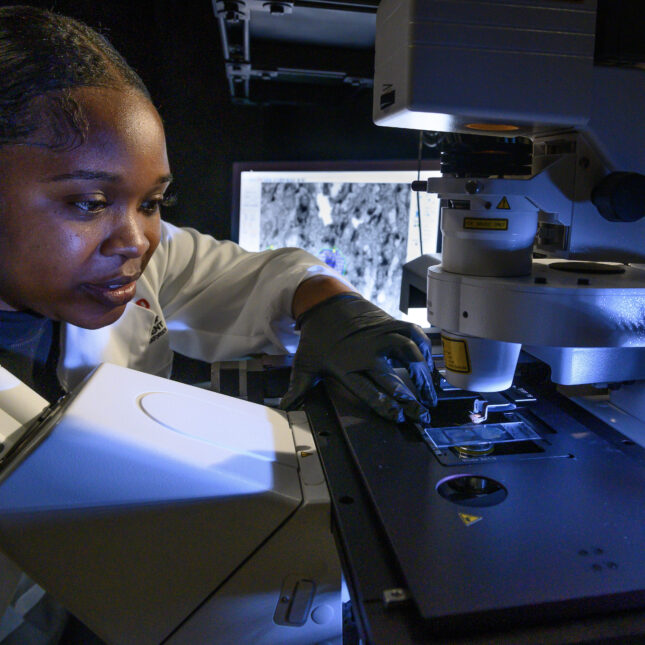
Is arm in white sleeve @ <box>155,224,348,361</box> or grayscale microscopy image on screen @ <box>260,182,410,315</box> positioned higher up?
grayscale microscopy image on screen @ <box>260,182,410,315</box>

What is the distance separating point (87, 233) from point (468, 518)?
1.87ft

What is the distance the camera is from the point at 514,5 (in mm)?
659

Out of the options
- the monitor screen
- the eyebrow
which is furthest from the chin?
the monitor screen

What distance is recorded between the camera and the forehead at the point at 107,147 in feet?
2.35

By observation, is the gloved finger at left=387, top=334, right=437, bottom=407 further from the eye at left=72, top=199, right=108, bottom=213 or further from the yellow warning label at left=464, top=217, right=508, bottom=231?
the eye at left=72, top=199, right=108, bottom=213

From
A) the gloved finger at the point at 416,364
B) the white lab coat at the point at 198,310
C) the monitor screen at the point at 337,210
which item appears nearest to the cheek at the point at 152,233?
the white lab coat at the point at 198,310

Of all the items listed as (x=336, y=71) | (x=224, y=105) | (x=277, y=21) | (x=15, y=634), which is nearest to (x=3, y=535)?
(x=15, y=634)

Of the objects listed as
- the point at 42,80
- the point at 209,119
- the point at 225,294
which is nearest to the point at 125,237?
the point at 42,80

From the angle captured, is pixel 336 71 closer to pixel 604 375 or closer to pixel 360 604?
pixel 604 375

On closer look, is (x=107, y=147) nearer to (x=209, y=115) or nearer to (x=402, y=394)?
(x=402, y=394)

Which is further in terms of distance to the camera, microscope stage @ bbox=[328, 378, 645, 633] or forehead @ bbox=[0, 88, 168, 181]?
forehead @ bbox=[0, 88, 168, 181]

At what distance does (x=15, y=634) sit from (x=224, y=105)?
1.75 m

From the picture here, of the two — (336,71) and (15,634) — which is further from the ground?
(336,71)

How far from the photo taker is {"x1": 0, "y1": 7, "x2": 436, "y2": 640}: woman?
718 mm
